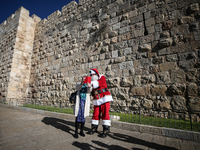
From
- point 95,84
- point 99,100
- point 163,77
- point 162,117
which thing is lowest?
point 162,117

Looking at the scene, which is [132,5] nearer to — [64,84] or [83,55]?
[83,55]

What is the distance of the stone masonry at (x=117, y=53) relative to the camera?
15.0 ft

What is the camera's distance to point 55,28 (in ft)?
32.4

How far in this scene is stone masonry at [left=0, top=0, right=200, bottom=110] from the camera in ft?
15.0

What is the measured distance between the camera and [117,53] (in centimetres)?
618

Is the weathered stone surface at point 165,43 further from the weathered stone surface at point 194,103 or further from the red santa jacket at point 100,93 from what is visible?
the red santa jacket at point 100,93

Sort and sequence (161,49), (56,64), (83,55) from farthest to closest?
(56,64), (83,55), (161,49)

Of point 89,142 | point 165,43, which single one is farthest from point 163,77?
point 89,142

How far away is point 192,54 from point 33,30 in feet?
43.2

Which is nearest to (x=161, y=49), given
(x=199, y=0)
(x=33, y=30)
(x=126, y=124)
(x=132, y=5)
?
(x=199, y=0)

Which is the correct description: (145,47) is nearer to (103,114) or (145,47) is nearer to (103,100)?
(103,100)

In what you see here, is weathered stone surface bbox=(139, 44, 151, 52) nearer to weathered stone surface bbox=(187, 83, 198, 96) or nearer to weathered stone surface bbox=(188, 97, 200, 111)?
weathered stone surface bbox=(187, 83, 198, 96)

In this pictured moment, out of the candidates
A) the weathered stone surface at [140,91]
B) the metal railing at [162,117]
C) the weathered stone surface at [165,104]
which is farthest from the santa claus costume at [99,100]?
the weathered stone surface at [165,104]

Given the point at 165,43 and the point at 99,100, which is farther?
the point at 165,43
